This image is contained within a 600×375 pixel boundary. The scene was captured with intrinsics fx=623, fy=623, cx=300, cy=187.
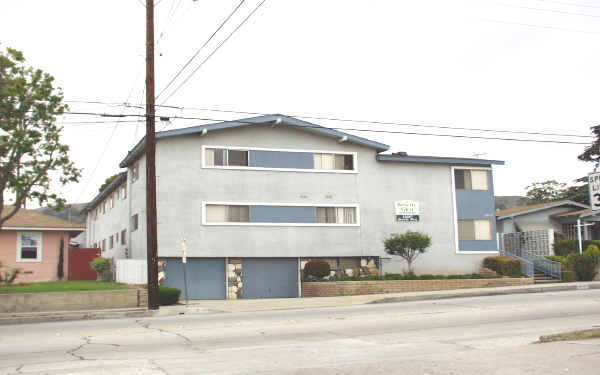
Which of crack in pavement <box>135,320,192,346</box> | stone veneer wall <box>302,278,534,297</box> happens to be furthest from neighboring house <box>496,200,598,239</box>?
crack in pavement <box>135,320,192,346</box>

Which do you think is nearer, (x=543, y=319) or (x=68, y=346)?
(x=68, y=346)

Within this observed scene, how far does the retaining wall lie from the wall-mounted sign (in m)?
14.7

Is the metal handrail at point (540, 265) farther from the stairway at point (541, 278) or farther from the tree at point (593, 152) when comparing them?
the tree at point (593, 152)

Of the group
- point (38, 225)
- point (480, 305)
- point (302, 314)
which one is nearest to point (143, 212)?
point (38, 225)

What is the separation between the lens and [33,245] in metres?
32.0

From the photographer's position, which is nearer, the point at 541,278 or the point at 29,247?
the point at 29,247

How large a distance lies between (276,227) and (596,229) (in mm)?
22832

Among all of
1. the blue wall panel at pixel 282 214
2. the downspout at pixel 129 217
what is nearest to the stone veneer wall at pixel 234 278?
the blue wall panel at pixel 282 214

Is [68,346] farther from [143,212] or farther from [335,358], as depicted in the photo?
[143,212]

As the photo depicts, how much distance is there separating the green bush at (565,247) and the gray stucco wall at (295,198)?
533 centimetres

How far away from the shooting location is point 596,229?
133 feet

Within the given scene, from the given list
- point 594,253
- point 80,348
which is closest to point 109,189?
point 594,253

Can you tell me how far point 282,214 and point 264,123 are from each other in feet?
15.0

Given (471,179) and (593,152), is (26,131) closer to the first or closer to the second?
(471,179)
